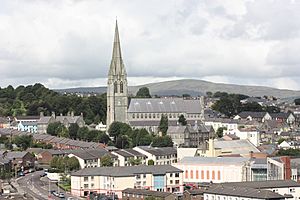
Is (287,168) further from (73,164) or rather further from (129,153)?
(73,164)

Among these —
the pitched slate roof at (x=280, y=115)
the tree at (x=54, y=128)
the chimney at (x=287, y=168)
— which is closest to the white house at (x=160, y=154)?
the chimney at (x=287, y=168)

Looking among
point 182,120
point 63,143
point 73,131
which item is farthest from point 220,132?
point 63,143

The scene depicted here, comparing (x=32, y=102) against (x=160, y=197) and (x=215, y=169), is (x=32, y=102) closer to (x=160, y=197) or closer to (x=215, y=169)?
(x=215, y=169)

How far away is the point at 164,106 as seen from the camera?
391 feet

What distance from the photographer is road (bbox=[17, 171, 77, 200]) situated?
202 ft

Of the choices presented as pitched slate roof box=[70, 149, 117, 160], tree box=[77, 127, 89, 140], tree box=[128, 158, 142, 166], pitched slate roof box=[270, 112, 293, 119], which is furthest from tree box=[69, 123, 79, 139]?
pitched slate roof box=[270, 112, 293, 119]

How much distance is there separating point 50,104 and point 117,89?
2429 centimetres

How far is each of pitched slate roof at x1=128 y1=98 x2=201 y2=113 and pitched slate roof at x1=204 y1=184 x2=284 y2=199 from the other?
61847 millimetres

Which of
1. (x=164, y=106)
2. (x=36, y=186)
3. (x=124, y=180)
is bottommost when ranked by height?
(x=36, y=186)

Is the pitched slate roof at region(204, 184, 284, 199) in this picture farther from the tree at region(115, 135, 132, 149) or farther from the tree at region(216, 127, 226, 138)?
the tree at region(216, 127, 226, 138)

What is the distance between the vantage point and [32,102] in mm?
145125

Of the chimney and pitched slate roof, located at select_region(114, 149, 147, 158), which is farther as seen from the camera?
pitched slate roof, located at select_region(114, 149, 147, 158)

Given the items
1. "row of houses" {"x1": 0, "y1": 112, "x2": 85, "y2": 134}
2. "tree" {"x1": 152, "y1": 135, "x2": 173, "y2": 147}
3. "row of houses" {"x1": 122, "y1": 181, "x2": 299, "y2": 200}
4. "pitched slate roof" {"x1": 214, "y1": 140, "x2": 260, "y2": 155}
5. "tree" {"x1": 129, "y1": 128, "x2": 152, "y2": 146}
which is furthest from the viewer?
"row of houses" {"x1": 0, "y1": 112, "x2": 85, "y2": 134}

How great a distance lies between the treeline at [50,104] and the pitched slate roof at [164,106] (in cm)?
1140
